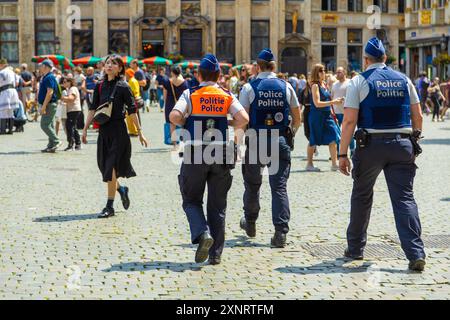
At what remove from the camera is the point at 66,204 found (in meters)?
12.5

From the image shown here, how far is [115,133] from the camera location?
458 inches

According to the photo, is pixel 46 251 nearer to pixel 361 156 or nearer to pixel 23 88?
pixel 361 156

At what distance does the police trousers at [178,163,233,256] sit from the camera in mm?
8500

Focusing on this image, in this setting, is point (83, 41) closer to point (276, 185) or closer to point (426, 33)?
point (426, 33)

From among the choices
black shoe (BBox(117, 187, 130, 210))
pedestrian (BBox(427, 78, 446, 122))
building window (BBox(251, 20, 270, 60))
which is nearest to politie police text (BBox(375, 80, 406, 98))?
black shoe (BBox(117, 187, 130, 210))

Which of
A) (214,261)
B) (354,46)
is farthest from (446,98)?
(354,46)

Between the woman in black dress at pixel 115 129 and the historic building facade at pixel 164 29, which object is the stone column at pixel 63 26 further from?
the woman in black dress at pixel 115 129

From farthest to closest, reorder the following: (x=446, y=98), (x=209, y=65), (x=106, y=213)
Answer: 1. (x=446, y=98)
2. (x=106, y=213)
3. (x=209, y=65)

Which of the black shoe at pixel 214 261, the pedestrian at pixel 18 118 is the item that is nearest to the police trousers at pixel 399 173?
the black shoe at pixel 214 261

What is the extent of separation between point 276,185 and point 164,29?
5832cm

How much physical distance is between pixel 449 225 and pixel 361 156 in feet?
8.92

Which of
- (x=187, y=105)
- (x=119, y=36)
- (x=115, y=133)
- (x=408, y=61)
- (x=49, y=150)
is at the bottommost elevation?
(x=49, y=150)

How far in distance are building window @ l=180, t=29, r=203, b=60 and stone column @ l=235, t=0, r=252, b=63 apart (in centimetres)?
248

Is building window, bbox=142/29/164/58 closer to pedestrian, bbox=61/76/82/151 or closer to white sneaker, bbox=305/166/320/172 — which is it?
pedestrian, bbox=61/76/82/151
